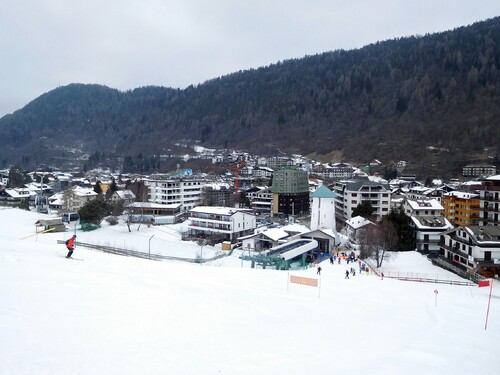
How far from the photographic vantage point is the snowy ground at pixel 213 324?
6812mm

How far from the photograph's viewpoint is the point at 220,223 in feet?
124

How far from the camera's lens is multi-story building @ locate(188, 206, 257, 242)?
37688 mm

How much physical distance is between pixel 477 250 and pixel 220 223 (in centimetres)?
2209

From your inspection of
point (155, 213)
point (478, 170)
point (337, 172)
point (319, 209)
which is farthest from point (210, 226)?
point (478, 170)

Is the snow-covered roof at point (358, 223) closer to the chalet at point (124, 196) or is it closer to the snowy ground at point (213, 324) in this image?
the snowy ground at point (213, 324)

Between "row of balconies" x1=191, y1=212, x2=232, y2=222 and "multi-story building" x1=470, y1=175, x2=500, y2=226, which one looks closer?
"multi-story building" x1=470, y1=175, x2=500, y2=226

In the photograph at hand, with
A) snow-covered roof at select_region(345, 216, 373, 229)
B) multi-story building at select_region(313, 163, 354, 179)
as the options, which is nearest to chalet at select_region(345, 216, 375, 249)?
snow-covered roof at select_region(345, 216, 373, 229)

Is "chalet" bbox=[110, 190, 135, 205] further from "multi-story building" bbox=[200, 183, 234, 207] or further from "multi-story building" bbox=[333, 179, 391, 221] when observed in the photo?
"multi-story building" bbox=[333, 179, 391, 221]

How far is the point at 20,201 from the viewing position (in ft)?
185

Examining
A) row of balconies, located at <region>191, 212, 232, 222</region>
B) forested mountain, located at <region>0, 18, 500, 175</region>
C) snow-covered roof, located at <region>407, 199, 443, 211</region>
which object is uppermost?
forested mountain, located at <region>0, 18, 500, 175</region>

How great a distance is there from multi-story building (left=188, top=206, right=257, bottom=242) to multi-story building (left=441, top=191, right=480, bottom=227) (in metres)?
21.1

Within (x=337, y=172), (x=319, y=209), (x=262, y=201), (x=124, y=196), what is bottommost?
(x=262, y=201)

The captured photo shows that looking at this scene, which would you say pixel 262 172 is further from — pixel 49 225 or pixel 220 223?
pixel 49 225

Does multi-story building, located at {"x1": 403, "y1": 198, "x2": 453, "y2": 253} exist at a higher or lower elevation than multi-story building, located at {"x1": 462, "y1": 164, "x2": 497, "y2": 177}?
lower
